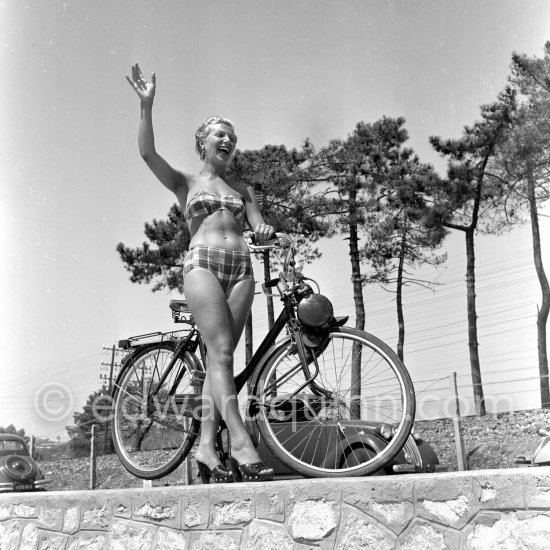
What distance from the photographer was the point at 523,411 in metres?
12.1

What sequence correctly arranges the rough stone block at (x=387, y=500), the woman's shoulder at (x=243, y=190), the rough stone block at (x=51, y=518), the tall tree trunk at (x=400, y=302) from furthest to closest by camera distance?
the tall tree trunk at (x=400, y=302)
the woman's shoulder at (x=243, y=190)
the rough stone block at (x=51, y=518)
the rough stone block at (x=387, y=500)

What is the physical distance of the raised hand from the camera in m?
3.06

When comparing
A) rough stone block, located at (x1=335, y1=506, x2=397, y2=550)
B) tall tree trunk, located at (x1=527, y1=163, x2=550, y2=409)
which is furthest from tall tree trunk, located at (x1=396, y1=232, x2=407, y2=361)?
rough stone block, located at (x1=335, y1=506, x2=397, y2=550)

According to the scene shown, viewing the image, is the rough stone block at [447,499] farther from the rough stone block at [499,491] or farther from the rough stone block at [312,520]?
the rough stone block at [312,520]

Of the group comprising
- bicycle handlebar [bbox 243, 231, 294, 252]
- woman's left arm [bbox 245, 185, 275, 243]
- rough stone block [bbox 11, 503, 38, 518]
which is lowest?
rough stone block [bbox 11, 503, 38, 518]

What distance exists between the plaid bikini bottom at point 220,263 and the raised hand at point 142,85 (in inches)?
24.7

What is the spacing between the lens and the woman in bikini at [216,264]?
2.80 metres

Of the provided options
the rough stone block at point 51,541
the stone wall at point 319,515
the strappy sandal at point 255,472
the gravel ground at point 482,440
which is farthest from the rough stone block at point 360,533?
the gravel ground at point 482,440

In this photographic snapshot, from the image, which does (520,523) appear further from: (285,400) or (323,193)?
(323,193)

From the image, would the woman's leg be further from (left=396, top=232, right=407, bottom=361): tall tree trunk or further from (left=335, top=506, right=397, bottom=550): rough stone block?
(left=396, top=232, right=407, bottom=361): tall tree trunk

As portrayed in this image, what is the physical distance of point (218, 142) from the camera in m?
3.16

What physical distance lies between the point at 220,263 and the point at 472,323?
12.2 metres

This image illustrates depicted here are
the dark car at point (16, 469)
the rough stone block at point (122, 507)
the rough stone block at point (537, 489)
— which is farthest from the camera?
the dark car at point (16, 469)

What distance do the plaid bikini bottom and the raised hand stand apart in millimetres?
626
